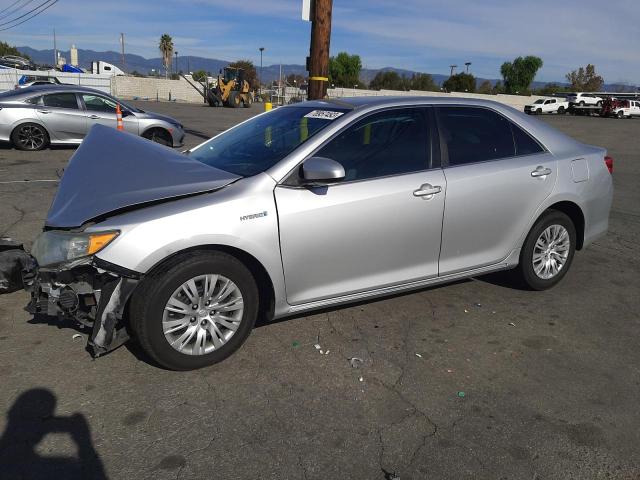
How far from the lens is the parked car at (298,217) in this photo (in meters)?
3.11

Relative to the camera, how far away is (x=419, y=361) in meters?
3.59

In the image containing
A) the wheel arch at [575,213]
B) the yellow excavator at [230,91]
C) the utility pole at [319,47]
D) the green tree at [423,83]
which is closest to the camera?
the wheel arch at [575,213]

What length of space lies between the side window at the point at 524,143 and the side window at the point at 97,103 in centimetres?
1017

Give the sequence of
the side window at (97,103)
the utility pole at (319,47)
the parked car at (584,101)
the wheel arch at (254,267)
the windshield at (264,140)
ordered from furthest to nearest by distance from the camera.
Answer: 1. the parked car at (584,101)
2. the side window at (97,103)
3. the utility pole at (319,47)
4. the windshield at (264,140)
5. the wheel arch at (254,267)

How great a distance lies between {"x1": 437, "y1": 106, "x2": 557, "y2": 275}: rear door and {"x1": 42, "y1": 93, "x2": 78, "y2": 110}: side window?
10.3m

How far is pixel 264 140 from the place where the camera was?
4.06 meters

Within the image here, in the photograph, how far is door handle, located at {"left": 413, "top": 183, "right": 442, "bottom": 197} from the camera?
12.7ft

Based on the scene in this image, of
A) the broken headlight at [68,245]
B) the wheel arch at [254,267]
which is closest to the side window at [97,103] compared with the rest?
the broken headlight at [68,245]

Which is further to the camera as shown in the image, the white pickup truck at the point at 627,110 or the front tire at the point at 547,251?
the white pickup truck at the point at 627,110

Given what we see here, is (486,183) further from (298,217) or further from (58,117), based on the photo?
(58,117)

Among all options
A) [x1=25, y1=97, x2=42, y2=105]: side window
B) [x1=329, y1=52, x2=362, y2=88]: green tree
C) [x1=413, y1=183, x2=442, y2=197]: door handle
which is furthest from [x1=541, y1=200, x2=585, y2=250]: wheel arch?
[x1=329, y1=52, x2=362, y2=88]: green tree

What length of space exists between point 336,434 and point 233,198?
58.6 inches

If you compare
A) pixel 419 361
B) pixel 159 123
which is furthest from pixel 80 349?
pixel 159 123

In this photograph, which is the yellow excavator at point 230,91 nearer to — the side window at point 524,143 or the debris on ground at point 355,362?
the side window at point 524,143
